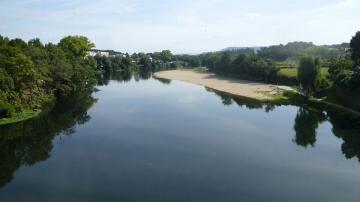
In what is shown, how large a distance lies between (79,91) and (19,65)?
2202 cm

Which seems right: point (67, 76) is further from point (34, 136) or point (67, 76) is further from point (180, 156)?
point (180, 156)

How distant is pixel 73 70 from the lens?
57594 millimetres

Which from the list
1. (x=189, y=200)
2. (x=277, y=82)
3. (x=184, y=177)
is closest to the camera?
(x=189, y=200)

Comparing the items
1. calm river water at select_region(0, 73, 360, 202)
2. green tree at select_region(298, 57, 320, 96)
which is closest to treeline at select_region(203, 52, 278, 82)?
green tree at select_region(298, 57, 320, 96)

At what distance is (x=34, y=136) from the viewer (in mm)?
32219

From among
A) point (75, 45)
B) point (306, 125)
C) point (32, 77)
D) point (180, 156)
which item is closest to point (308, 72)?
point (306, 125)

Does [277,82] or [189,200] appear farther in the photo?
[277,82]

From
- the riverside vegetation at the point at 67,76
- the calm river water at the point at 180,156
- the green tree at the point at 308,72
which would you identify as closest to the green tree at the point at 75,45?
the riverside vegetation at the point at 67,76

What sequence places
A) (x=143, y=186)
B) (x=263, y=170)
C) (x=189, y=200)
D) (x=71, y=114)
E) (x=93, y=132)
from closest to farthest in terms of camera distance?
(x=189, y=200)
(x=143, y=186)
(x=263, y=170)
(x=93, y=132)
(x=71, y=114)

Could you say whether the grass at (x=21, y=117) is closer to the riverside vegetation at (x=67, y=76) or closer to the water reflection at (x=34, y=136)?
the riverside vegetation at (x=67, y=76)

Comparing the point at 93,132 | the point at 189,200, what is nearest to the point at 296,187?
the point at 189,200

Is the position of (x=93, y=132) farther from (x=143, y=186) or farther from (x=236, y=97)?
(x=236, y=97)

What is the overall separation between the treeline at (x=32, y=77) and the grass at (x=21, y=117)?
20.0 inches

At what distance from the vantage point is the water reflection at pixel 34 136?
25922 mm
